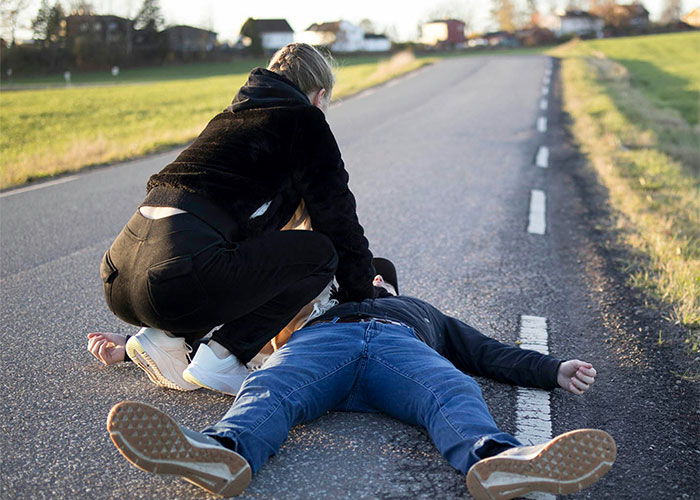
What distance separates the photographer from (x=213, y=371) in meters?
2.89

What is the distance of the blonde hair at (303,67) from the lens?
10.2 feet

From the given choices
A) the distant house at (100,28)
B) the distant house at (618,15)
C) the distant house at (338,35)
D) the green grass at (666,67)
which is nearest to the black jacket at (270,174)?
the green grass at (666,67)

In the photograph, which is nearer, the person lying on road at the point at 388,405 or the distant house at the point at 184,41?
the person lying on road at the point at 388,405

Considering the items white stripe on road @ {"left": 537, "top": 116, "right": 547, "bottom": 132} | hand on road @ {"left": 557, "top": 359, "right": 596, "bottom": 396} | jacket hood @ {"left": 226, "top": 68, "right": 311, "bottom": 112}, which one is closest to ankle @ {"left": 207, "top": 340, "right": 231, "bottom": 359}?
jacket hood @ {"left": 226, "top": 68, "right": 311, "bottom": 112}

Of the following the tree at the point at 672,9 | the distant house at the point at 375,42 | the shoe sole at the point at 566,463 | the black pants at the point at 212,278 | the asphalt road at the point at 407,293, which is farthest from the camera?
the tree at the point at 672,9

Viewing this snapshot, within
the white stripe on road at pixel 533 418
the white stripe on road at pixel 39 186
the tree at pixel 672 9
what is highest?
the tree at pixel 672 9

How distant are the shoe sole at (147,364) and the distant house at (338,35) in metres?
71.9

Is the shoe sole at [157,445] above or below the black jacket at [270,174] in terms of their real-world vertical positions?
below

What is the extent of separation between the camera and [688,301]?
4117mm

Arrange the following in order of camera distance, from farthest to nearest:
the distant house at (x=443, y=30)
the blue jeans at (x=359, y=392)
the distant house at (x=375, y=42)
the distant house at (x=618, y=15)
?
the distant house at (x=443, y=30), the distant house at (x=375, y=42), the distant house at (x=618, y=15), the blue jeans at (x=359, y=392)

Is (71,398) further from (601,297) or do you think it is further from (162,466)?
(601,297)

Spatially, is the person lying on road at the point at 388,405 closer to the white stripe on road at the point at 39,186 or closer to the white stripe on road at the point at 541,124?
the white stripe on road at the point at 39,186

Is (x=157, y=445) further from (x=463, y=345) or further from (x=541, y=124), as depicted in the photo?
(x=541, y=124)

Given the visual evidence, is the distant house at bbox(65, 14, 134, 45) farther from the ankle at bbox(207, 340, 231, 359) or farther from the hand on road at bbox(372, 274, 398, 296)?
the ankle at bbox(207, 340, 231, 359)
